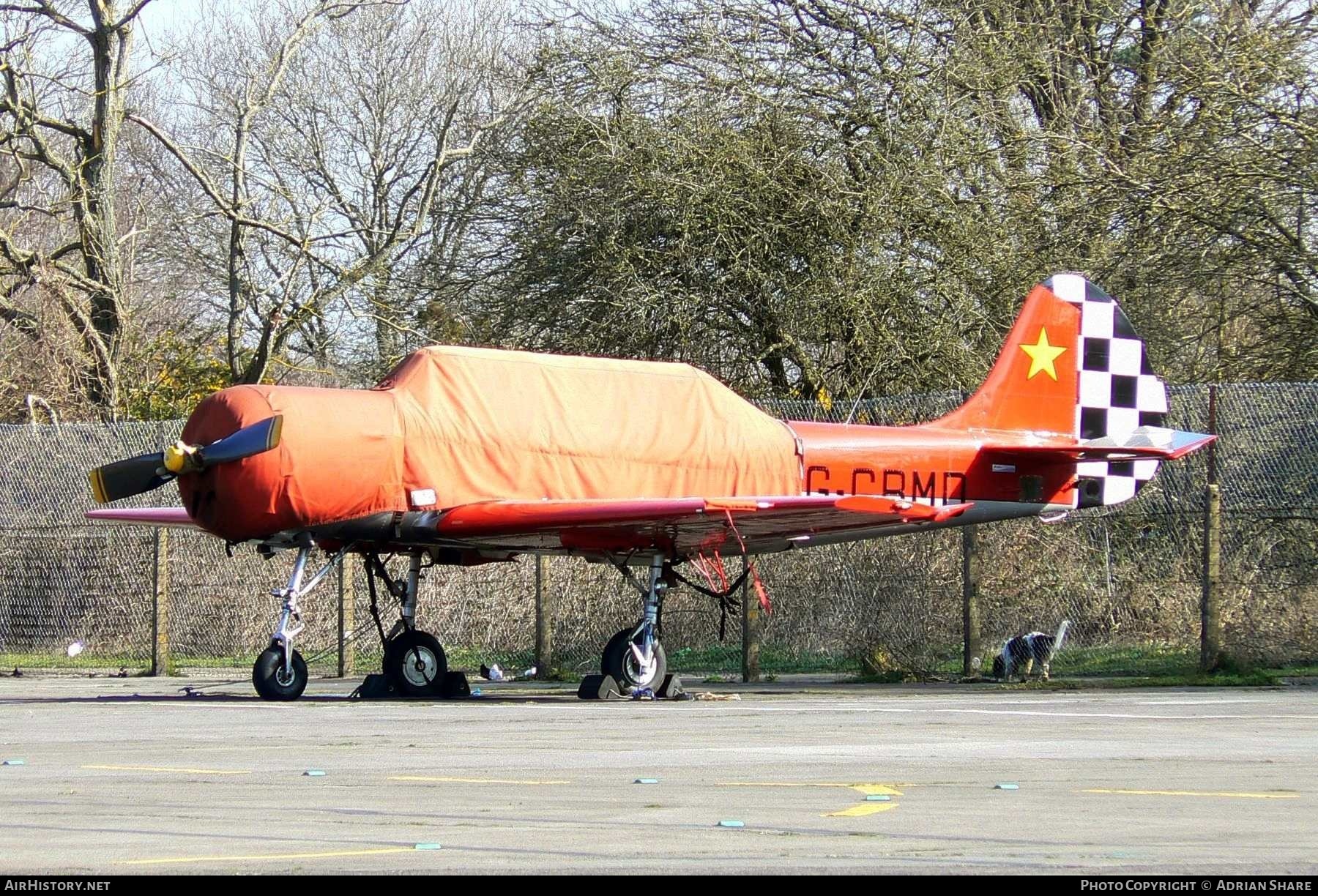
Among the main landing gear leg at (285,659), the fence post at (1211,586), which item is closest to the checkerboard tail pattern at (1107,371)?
the fence post at (1211,586)

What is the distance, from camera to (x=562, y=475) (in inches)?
498

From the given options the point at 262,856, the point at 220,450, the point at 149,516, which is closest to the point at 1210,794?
the point at 262,856

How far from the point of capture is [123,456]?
59.5 ft

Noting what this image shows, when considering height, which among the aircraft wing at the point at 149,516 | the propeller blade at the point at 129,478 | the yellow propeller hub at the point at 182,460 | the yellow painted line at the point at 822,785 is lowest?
the yellow painted line at the point at 822,785

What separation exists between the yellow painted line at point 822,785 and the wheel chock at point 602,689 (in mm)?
5991

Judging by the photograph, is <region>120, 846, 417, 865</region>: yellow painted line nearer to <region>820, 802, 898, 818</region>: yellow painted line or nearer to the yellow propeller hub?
<region>820, 802, 898, 818</region>: yellow painted line

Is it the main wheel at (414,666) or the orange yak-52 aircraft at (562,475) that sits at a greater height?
the orange yak-52 aircraft at (562,475)

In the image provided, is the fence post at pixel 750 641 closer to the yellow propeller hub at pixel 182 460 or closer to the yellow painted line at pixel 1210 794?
the yellow propeller hub at pixel 182 460

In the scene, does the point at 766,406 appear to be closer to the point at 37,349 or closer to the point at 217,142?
the point at 37,349

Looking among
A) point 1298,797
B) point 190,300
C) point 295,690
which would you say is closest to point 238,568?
point 295,690

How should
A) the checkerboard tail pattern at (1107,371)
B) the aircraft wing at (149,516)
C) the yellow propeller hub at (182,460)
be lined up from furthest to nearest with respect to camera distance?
the checkerboard tail pattern at (1107,371), the aircraft wing at (149,516), the yellow propeller hub at (182,460)

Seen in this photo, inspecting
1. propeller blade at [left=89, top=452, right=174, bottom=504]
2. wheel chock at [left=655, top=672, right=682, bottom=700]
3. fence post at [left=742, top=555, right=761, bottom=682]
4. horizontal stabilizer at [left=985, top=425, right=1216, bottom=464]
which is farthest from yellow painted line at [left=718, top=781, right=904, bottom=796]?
fence post at [left=742, top=555, right=761, bottom=682]

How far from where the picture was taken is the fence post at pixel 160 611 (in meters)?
17.1

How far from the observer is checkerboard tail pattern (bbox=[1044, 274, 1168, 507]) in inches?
608
